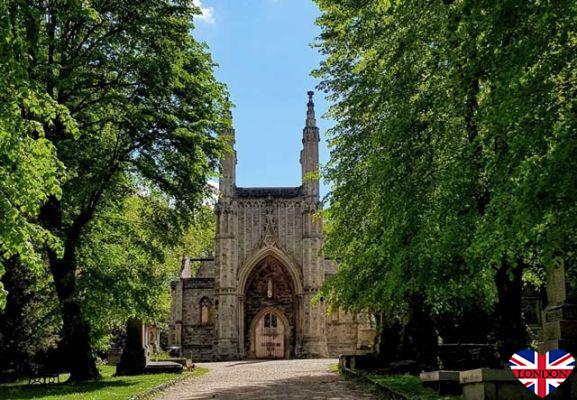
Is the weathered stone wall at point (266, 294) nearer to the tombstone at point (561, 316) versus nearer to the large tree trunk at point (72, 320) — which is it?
the large tree trunk at point (72, 320)

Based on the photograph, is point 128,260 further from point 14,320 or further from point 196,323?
point 196,323

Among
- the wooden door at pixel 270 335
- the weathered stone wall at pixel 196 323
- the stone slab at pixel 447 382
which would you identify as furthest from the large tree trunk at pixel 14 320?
the wooden door at pixel 270 335

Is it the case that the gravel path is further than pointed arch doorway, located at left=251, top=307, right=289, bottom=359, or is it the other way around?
pointed arch doorway, located at left=251, top=307, right=289, bottom=359

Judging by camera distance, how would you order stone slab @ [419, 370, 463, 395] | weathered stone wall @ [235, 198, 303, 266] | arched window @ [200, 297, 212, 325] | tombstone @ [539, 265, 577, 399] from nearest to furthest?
tombstone @ [539, 265, 577, 399], stone slab @ [419, 370, 463, 395], weathered stone wall @ [235, 198, 303, 266], arched window @ [200, 297, 212, 325]

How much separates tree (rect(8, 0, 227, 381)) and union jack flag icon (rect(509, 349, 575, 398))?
47.1 ft

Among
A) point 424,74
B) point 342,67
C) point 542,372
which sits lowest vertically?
point 542,372

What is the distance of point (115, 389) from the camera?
1496 cm

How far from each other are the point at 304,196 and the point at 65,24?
28.4m

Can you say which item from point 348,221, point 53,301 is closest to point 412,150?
point 348,221

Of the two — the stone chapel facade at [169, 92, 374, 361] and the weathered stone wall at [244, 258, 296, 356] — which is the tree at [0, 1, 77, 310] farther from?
the weathered stone wall at [244, 258, 296, 356]

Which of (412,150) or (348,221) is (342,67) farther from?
(412,150)

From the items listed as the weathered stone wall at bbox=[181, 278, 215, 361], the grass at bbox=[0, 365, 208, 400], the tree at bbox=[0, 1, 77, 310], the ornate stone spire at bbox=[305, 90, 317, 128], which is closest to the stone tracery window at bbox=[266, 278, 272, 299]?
the weathered stone wall at bbox=[181, 278, 215, 361]

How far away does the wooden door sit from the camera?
45.5 m

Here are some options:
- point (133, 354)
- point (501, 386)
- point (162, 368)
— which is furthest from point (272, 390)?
point (133, 354)
